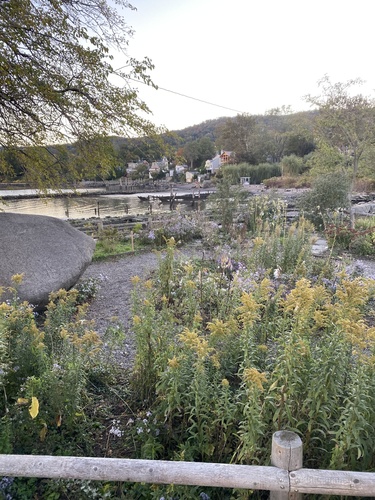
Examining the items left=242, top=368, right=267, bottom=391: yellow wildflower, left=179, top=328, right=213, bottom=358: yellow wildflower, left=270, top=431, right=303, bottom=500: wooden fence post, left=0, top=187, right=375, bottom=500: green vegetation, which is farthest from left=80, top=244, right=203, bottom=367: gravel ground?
left=270, top=431, right=303, bottom=500: wooden fence post

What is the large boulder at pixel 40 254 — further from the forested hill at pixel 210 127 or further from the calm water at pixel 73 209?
the calm water at pixel 73 209

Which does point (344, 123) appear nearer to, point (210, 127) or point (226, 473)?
point (226, 473)

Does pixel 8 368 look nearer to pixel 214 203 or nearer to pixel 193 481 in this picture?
pixel 193 481

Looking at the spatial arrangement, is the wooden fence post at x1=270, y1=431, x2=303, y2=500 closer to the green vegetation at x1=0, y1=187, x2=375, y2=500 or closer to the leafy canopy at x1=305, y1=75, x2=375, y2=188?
the green vegetation at x1=0, y1=187, x2=375, y2=500

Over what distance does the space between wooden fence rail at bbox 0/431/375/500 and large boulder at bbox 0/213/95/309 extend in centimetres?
317

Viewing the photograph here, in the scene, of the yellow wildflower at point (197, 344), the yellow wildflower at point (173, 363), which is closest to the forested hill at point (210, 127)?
the yellow wildflower at point (197, 344)

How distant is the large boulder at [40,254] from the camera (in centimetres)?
439

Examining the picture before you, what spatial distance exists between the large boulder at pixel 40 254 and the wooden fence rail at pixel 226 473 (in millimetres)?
3169

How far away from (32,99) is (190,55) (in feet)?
21.2

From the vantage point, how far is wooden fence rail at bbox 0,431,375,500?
1283 millimetres

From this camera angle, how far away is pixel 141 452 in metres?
2.13

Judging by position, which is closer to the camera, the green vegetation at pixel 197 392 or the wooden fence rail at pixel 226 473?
the wooden fence rail at pixel 226 473

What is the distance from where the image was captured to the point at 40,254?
15.7 feet

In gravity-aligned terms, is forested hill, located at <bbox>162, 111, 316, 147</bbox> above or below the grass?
above
